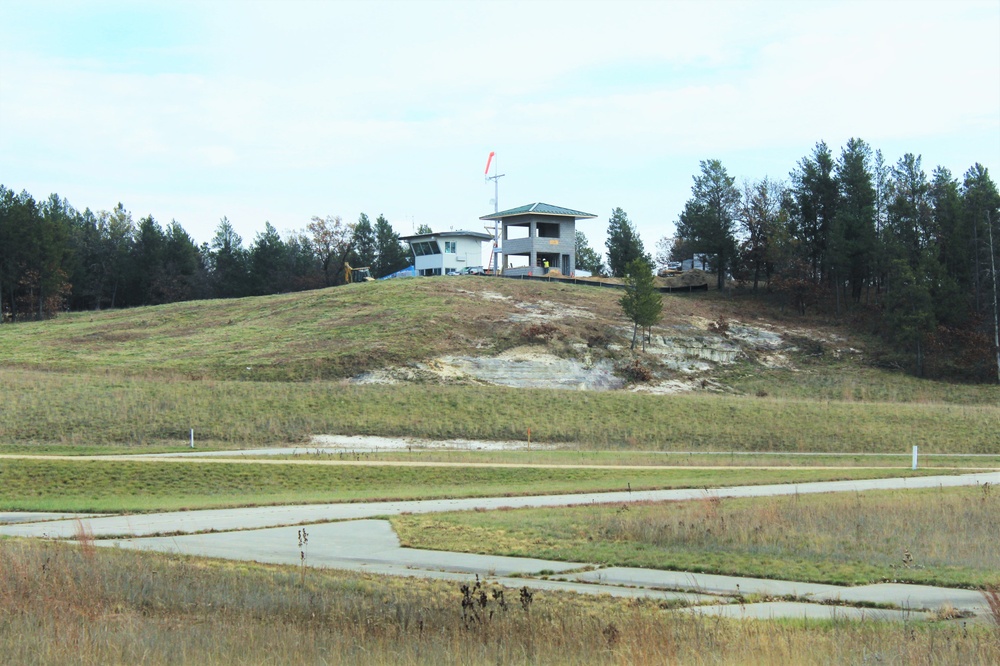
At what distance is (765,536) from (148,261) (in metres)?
107

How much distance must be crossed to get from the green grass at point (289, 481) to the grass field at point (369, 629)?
11.0m

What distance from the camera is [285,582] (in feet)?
38.0

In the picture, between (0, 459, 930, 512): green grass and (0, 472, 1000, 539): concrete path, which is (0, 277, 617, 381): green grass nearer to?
(0, 459, 930, 512): green grass

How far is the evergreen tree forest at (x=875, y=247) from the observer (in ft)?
226

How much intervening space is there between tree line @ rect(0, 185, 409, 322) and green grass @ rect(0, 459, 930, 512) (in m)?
73.8

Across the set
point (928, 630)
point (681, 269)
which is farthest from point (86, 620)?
point (681, 269)

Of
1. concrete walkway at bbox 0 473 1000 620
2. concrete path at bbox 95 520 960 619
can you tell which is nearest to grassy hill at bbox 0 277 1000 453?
concrete walkway at bbox 0 473 1000 620

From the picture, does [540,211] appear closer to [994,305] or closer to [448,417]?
[994,305]

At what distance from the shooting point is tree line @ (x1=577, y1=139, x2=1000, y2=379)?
226 feet

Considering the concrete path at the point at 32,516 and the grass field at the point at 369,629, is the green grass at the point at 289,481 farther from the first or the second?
the grass field at the point at 369,629

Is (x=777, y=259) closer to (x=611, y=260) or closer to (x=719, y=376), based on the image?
(x=719, y=376)

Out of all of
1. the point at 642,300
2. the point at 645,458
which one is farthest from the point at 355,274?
the point at 645,458

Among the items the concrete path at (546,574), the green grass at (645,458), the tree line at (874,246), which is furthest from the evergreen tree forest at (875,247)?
the concrete path at (546,574)

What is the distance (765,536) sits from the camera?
1574cm
